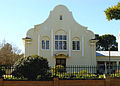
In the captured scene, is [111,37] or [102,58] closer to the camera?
[102,58]

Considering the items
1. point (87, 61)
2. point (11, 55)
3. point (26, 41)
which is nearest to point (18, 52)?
point (11, 55)

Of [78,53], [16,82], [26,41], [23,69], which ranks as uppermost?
[26,41]

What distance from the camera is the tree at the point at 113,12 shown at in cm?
1580

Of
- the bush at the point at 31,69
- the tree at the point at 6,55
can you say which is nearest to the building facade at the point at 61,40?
the bush at the point at 31,69

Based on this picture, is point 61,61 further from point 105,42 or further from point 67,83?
point 105,42

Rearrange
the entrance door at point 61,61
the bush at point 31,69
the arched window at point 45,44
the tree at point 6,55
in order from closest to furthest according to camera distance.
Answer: the bush at point 31,69
the arched window at point 45,44
the entrance door at point 61,61
the tree at point 6,55

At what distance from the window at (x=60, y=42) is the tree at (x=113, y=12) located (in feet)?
42.2

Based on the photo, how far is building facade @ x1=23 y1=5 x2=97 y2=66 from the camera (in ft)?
91.7

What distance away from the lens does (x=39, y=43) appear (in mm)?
27906

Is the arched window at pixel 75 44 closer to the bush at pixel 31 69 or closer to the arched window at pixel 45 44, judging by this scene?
the arched window at pixel 45 44

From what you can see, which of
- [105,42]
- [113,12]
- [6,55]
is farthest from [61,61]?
[105,42]

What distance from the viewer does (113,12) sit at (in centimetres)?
1590

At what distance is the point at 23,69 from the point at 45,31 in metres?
13.7

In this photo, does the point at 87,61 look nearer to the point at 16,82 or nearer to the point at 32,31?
the point at 32,31
